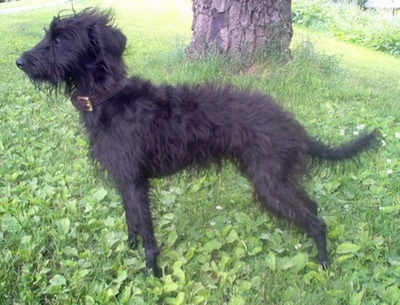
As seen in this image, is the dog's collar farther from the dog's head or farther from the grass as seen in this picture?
the grass

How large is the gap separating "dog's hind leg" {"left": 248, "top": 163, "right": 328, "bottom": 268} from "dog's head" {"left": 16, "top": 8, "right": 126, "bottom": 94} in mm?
1123

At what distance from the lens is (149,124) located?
2818mm

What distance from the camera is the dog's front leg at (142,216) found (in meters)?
2.85

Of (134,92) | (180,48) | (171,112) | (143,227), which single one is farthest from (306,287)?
(180,48)

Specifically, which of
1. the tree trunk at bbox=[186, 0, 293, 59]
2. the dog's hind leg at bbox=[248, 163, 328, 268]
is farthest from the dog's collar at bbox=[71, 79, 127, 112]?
the tree trunk at bbox=[186, 0, 293, 59]

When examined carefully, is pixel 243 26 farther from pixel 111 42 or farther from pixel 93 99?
pixel 93 99

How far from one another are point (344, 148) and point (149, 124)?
1366mm

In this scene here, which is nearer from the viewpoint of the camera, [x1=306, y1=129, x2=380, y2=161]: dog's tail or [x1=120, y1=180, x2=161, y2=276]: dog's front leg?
[x1=120, y1=180, x2=161, y2=276]: dog's front leg

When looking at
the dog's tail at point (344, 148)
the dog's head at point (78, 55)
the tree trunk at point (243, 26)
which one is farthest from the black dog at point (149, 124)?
the tree trunk at point (243, 26)

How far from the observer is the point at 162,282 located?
2.75 metres

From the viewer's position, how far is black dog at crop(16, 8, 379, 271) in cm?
275

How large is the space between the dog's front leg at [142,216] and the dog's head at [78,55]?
0.68 meters

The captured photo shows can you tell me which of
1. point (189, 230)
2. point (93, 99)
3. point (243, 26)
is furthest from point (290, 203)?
point (243, 26)

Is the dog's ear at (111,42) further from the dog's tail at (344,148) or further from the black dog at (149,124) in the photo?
the dog's tail at (344,148)
